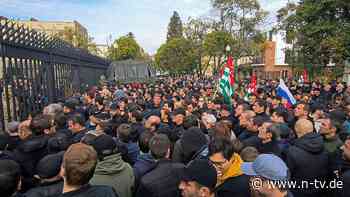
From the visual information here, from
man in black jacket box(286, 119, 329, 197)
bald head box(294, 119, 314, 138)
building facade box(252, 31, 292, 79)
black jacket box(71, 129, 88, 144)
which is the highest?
building facade box(252, 31, 292, 79)

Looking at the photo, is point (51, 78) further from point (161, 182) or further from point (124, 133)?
point (161, 182)

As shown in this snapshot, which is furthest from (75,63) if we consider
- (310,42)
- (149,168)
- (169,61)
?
(169,61)

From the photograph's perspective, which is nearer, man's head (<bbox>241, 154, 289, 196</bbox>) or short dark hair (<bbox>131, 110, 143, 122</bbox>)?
man's head (<bbox>241, 154, 289, 196</bbox>)

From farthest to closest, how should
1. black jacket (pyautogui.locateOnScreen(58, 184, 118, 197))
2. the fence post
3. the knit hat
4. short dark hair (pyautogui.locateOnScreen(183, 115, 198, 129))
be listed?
the fence post, short dark hair (pyautogui.locateOnScreen(183, 115, 198, 129)), the knit hat, black jacket (pyautogui.locateOnScreen(58, 184, 118, 197))

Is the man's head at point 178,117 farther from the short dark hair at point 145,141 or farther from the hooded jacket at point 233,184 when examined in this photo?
the hooded jacket at point 233,184

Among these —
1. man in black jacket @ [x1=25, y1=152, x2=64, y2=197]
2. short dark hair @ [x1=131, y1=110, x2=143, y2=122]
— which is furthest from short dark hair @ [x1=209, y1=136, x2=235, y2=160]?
short dark hair @ [x1=131, y1=110, x2=143, y2=122]

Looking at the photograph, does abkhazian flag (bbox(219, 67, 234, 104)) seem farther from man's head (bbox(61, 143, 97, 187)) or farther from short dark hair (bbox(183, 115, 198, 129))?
man's head (bbox(61, 143, 97, 187))

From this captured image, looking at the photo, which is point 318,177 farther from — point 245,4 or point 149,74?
point 245,4

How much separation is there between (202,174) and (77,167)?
0.98 meters

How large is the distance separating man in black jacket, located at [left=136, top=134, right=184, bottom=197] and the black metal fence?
10.9ft

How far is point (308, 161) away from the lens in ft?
13.3

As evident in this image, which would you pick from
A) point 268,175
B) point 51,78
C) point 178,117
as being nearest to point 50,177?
point 268,175

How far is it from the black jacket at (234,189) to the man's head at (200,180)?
35 cm

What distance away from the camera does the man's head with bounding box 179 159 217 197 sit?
2.59 meters
